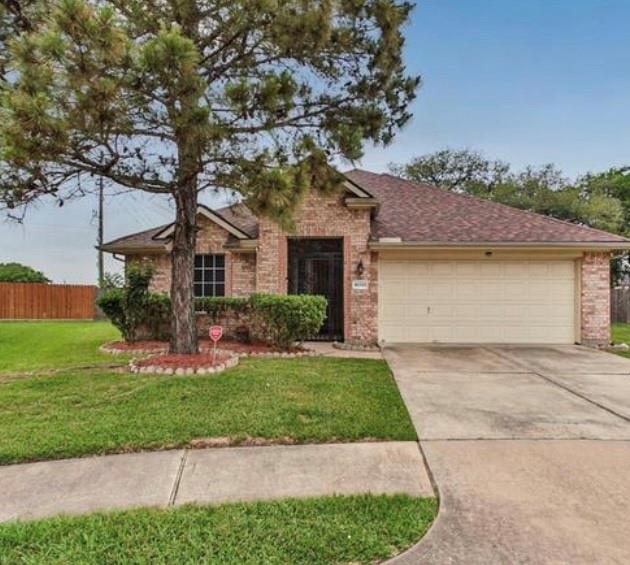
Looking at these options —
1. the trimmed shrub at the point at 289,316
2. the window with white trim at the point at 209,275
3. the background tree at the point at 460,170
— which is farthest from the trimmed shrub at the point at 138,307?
the background tree at the point at 460,170

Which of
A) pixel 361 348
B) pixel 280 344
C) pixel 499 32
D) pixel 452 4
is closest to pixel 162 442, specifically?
pixel 280 344

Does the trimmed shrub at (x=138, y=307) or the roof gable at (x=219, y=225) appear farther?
the roof gable at (x=219, y=225)

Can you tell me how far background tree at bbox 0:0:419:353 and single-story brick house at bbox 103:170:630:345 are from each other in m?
3.52

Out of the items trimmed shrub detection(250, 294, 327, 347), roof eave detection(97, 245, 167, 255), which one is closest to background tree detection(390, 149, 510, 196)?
roof eave detection(97, 245, 167, 255)

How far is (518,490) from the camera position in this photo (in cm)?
371

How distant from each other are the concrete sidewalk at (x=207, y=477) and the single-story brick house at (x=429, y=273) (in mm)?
8308

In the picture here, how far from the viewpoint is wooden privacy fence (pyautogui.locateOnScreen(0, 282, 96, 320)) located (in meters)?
25.1

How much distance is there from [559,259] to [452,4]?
7106mm

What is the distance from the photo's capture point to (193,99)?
6488mm

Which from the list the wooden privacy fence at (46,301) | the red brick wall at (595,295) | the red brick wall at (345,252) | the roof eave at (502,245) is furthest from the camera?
the wooden privacy fence at (46,301)

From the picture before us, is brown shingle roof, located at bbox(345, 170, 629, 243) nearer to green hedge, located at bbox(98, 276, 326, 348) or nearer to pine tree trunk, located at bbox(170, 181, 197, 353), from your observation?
green hedge, located at bbox(98, 276, 326, 348)

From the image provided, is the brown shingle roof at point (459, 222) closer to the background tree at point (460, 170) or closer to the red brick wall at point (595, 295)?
the red brick wall at point (595, 295)

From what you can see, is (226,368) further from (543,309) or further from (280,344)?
(543,309)

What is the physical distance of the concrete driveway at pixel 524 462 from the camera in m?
2.97
